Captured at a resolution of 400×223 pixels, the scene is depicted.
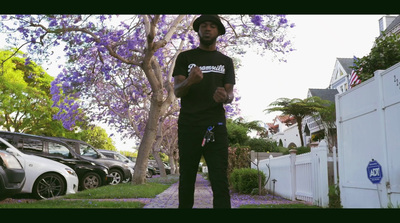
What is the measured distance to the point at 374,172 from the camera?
5.21 meters

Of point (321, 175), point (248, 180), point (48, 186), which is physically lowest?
point (48, 186)

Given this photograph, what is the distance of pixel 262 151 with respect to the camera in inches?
624

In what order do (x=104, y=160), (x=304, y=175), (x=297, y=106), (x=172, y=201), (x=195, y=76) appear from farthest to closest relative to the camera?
(x=297, y=106) → (x=104, y=160) → (x=172, y=201) → (x=304, y=175) → (x=195, y=76)

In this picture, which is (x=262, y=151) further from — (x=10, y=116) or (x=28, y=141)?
(x=10, y=116)

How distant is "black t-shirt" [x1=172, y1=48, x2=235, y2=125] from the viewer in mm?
3180

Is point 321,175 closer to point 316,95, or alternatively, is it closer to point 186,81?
point 186,81

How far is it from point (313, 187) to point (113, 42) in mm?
9145

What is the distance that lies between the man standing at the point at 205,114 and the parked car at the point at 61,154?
331 inches

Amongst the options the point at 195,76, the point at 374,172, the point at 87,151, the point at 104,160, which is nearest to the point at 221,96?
the point at 195,76

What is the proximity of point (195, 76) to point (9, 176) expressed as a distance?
18.5 ft

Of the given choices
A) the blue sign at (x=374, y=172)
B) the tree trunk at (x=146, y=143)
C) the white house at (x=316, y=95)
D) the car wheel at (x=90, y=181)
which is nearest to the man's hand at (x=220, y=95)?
the blue sign at (x=374, y=172)

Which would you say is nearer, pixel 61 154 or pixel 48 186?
pixel 48 186

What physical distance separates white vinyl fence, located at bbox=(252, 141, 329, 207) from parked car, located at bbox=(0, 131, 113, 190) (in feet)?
19.0

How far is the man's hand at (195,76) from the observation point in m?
2.94
